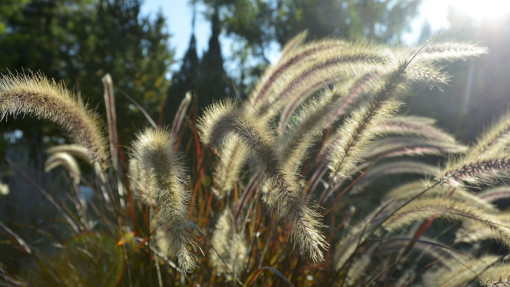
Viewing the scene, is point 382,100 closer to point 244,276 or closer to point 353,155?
point 353,155

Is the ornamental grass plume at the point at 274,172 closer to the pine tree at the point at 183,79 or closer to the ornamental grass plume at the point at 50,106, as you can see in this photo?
the ornamental grass plume at the point at 50,106

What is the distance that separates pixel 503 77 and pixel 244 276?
4.64m

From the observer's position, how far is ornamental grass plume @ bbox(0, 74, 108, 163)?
1.52 meters

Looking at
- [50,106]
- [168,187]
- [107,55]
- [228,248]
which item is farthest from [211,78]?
[107,55]

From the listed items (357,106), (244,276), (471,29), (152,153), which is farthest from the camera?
(471,29)

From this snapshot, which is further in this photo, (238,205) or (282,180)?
(238,205)

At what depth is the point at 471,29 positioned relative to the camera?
6.22 metres

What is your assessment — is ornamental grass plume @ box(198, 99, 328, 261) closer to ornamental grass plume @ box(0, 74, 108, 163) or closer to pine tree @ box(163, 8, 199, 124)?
ornamental grass plume @ box(0, 74, 108, 163)

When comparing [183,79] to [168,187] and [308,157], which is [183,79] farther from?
[168,187]

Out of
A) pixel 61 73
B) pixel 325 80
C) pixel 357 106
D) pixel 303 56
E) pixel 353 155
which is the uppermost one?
pixel 61 73

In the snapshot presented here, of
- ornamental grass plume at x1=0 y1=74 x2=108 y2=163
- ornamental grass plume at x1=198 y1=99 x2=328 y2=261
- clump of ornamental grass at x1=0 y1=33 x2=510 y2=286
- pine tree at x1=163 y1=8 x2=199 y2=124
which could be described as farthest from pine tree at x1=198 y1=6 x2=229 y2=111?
ornamental grass plume at x1=198 y1=99 x2=328 y2=261

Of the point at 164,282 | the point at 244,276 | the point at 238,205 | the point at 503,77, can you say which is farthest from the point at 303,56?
the point at 503,77

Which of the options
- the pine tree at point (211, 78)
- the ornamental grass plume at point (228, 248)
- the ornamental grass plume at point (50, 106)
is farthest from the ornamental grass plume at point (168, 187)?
the pine tree at point (211, 78)

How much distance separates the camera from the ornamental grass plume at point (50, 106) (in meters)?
1.52
